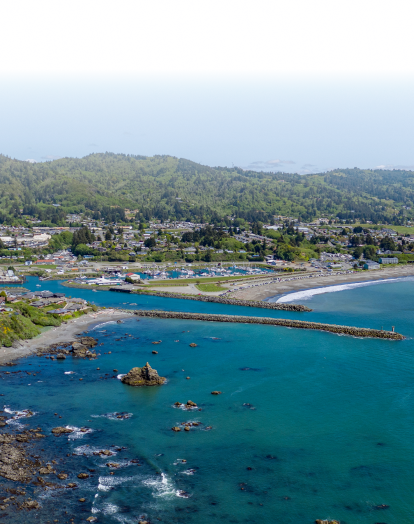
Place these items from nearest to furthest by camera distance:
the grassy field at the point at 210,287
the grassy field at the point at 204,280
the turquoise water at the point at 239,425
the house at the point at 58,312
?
the turquoise water at the point at 239,425 < the house at the point at 58,312 < the grassy field at the point at 210,287 < the grassy field at the point at 204,280

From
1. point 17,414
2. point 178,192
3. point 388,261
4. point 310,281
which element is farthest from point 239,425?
point 178,192

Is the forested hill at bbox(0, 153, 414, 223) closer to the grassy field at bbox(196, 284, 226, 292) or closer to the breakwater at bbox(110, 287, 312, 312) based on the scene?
the breakwater at bbox(110, 287, 312, 312)

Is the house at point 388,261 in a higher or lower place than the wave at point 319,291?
higher

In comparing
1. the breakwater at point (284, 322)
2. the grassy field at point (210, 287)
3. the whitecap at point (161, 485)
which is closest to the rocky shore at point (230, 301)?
the grassy field at point (210, 287)

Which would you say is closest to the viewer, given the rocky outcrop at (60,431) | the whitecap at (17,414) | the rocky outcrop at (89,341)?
the rocky outcrop at (60,431)

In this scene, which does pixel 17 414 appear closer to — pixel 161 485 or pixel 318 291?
pixel 161 485

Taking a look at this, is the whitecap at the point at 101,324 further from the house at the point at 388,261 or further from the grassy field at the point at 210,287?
the house at the point at 388,261

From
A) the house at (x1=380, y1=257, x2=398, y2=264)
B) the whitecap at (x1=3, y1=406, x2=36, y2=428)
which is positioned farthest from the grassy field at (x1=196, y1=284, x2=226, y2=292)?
the whitecap at (x1=3, y1=406, x2=36, y2=428)
